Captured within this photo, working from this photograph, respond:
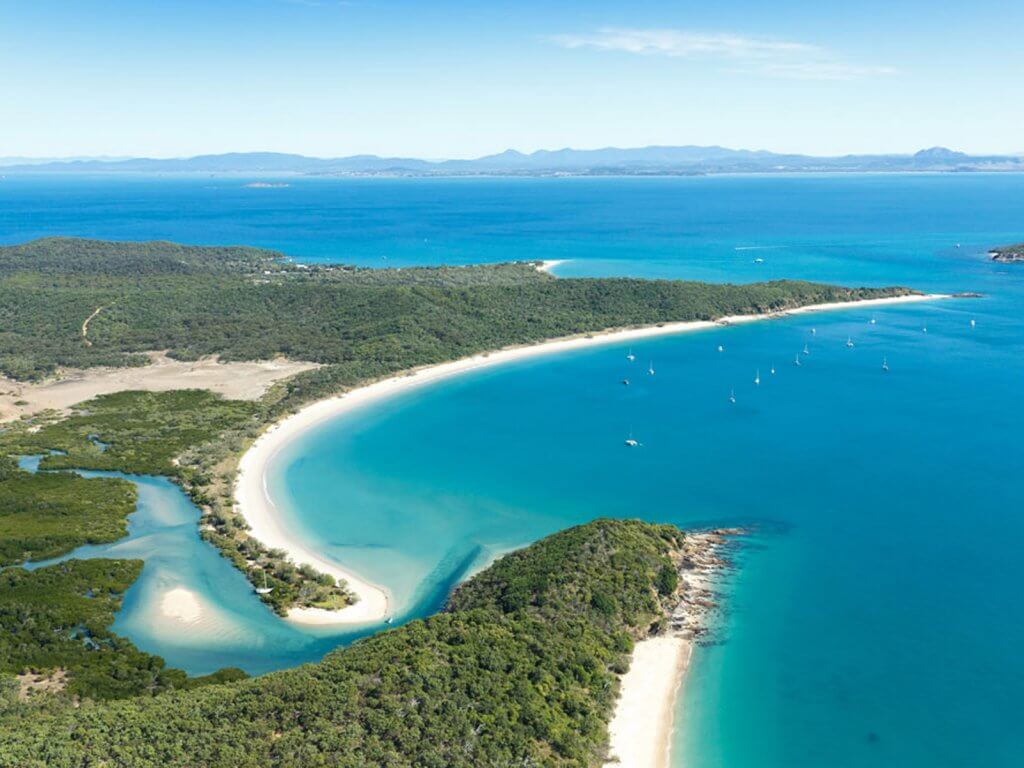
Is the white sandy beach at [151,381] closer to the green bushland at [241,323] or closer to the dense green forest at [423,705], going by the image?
the green bushland at [241,323]

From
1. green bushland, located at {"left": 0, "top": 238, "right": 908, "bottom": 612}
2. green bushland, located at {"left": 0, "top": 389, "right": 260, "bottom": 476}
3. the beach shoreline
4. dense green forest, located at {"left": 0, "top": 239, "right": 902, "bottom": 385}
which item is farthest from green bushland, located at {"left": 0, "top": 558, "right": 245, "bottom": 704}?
dense green forest, located at {"left": 0, "top": 239, "right": 902, "bottom": 385}

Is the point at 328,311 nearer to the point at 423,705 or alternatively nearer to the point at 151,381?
the point at 151,381

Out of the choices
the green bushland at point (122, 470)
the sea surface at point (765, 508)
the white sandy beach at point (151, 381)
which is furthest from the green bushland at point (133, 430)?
the sea surface at point (765, 508)

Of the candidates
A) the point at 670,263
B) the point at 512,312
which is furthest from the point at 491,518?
the point at 670,263

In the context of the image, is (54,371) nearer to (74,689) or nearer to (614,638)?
(74,689)

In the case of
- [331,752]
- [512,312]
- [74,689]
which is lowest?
[74,689]

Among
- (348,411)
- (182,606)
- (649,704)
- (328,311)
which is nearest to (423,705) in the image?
(649,704)
